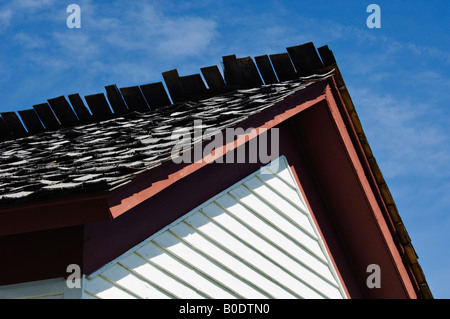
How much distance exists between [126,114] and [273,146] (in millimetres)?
2193

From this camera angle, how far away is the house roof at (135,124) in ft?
10.2

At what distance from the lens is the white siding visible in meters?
3.47

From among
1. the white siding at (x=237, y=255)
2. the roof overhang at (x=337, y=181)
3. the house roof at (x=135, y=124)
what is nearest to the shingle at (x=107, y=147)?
the house roof at (x=135, y=124)

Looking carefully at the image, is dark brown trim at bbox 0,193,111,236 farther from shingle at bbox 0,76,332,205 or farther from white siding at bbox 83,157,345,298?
white siding at bbox 83,157,345,298

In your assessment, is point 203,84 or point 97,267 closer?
point 97,267

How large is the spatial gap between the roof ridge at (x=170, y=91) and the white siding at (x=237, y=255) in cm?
129

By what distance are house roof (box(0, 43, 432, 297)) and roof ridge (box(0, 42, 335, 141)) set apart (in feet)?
0.04

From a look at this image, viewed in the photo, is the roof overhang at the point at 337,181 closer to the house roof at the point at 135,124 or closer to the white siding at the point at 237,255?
the house roof at the point at 135,124

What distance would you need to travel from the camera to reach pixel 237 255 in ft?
13.5

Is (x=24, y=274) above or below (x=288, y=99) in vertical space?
below

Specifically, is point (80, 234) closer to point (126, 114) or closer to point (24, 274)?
point (24, 274)

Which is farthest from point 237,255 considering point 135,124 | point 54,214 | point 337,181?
point 135,124

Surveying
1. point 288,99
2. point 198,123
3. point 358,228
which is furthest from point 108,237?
point 358,228
